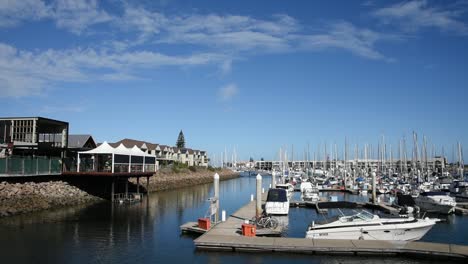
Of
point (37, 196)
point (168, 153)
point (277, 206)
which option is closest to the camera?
point (277, 206)

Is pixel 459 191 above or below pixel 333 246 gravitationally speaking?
above

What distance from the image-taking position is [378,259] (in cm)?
2139

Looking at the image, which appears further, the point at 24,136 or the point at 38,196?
the point at 24,136

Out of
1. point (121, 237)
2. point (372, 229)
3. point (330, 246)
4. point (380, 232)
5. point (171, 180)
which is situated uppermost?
point (171, 180)

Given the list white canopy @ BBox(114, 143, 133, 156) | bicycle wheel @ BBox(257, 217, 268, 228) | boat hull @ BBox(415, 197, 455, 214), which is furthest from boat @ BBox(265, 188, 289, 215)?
white canopy @ BBox(114, 143, 133, 156)

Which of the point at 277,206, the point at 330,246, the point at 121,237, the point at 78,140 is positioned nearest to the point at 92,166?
the point at 78,140

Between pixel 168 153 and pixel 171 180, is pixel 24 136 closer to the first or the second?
pixel 171 180

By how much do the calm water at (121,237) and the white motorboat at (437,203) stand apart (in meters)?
1.67

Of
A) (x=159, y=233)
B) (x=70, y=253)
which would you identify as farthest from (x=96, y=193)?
(x=70, y=253)

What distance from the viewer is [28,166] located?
4091cm

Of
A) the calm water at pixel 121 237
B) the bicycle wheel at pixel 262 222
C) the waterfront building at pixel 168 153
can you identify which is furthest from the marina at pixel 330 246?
the waterfront building at pixel 168 153

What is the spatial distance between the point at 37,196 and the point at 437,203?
4053 centimetres

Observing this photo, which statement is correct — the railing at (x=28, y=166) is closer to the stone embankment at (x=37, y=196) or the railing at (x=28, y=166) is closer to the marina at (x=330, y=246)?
the stone embankment at (x=37, y=196)

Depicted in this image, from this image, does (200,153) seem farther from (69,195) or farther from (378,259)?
(378,259)
